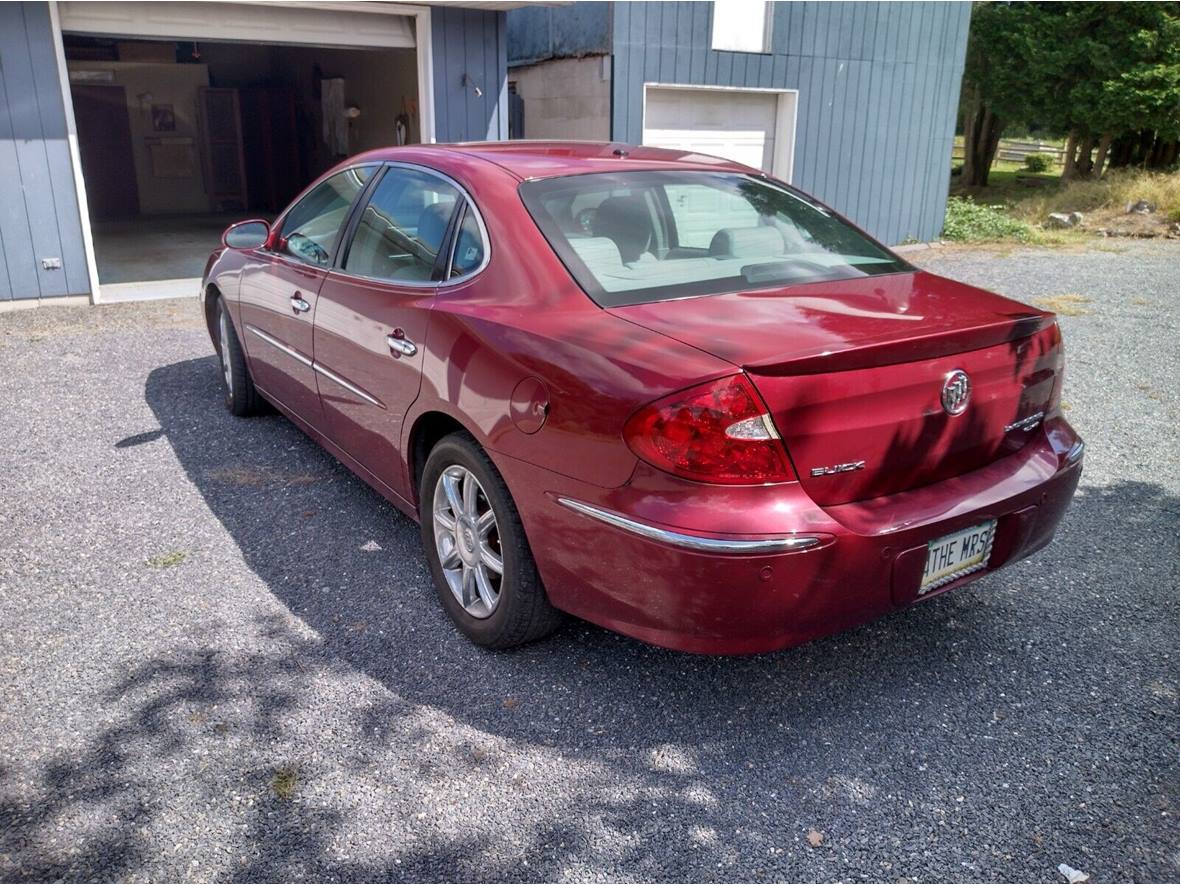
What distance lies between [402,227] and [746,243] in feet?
4.50

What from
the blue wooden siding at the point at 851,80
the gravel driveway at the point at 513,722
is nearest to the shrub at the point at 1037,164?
the blue wooden siding at the point at 851,80

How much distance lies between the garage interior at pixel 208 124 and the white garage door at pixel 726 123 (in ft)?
16.0

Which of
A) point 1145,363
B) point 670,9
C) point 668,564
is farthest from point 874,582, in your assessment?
point 670,9

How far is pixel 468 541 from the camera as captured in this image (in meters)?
3.27

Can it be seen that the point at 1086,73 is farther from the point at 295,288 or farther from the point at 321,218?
the point at 295,288

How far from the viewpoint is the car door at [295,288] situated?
424 centimetres

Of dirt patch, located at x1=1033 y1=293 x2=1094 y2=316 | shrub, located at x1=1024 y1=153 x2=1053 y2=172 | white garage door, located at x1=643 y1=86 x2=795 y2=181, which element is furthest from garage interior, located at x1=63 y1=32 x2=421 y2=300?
shrub, located at x1=1024 y1=153 x2=1053 y2=172

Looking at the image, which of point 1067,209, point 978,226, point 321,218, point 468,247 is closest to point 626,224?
point 468,247

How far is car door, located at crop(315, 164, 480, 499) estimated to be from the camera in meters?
3.42

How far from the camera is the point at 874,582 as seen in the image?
8.55ft

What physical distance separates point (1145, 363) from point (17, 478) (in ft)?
24.6

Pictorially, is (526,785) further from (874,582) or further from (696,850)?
(874,582)

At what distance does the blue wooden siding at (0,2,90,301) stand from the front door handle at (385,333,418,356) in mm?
7323

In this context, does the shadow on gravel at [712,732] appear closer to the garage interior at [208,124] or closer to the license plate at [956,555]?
the license plate at [956,555]
